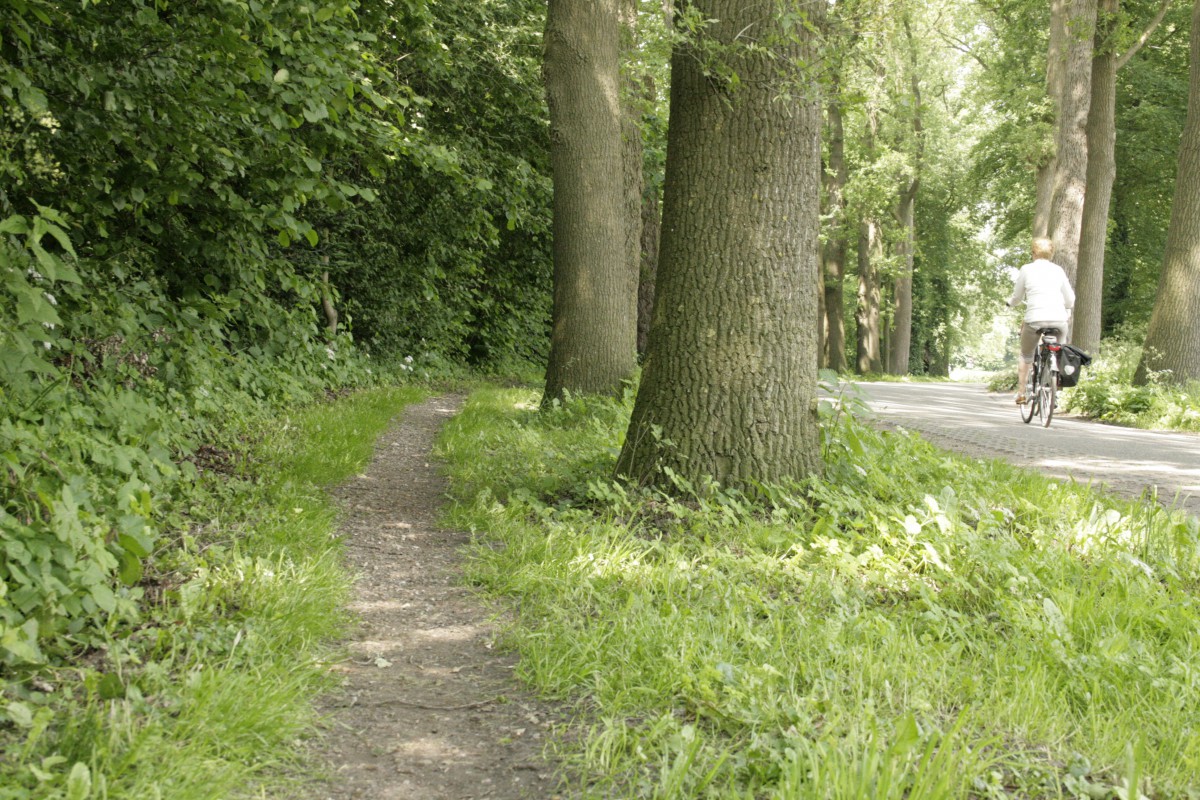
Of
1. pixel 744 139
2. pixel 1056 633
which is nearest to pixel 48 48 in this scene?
pixel 744 139

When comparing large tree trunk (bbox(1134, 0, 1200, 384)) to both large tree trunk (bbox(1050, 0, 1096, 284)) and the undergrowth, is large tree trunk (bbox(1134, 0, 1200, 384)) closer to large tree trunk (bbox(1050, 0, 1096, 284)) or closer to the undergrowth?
the undergrowth

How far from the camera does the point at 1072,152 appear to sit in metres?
15.2

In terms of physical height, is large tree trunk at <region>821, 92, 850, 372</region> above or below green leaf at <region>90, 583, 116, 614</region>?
above

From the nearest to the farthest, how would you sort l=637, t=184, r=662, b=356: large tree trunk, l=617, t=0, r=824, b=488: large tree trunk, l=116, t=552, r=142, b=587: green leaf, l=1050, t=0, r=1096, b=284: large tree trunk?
l=116, t=552, r=142, b=587: green leaf < l=617, t=0, r=824, b=488: large tree trunk < l=1050, t=0, r=1096, b=284: large tree trunk < l=637, t=184, r=662, b=356: large tree trunk

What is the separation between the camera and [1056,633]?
3.42 m

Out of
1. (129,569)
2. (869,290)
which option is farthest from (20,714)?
(869,290)

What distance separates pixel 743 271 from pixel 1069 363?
685 cm

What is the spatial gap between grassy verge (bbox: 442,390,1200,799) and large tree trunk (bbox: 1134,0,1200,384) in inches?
346

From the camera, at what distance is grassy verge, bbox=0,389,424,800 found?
2.28 meters

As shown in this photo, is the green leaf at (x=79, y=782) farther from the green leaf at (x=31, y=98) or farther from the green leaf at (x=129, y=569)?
the green leaf at (x=31, y=98)

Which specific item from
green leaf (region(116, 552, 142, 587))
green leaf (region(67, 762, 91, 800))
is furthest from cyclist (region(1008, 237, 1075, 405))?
green leaf (region(67, 762, 91, 800))

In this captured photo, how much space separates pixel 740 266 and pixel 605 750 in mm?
3244

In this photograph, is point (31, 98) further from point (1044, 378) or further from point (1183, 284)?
point (1183, 284)

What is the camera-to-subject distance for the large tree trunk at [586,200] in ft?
31.9
